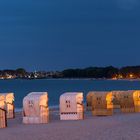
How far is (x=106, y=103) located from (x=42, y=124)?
5.02 meters

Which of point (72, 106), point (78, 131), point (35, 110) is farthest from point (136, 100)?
point (78, 131)

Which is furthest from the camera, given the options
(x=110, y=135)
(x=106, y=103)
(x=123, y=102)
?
(x=123, y=102)

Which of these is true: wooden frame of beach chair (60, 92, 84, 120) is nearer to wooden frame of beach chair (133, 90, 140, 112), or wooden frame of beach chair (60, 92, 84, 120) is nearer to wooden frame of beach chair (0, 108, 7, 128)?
wooden frame of beach chair (0, 108, 7, 128)

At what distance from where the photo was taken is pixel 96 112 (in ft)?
96.2

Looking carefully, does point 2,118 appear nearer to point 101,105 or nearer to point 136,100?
point 101,105

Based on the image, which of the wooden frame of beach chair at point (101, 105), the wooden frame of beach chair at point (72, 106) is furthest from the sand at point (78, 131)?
the wooden frame of beach chair at point (101, 105)

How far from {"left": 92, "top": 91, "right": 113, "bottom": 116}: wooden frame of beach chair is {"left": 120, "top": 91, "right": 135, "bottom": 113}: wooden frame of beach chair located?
2.28m

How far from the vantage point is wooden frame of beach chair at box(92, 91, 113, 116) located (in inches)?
1140

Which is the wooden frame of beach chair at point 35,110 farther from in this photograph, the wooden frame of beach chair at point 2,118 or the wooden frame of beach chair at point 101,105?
the wooden frame of beach chair at point 101,105

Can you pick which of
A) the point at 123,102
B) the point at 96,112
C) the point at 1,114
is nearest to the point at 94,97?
the point at 96,112

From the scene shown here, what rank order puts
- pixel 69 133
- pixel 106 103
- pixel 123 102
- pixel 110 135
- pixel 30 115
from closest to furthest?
pixel 110 135, pixel 69 133, pixel 30 115, pixel 106 103, pixel 123 102

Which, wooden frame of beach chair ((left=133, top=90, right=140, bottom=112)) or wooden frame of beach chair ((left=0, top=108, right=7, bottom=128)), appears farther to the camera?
wooden frame of beach chair ((left=133, top=90, right=140, bottom=112))

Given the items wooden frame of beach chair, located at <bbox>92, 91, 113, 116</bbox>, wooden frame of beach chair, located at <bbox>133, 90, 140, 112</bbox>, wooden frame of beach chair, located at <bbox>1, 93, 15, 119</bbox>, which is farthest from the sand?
wooden frame of beach chair, located at <bbox>133, 90, 140, 112</bbox>

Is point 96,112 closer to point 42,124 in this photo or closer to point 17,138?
point 42,124
